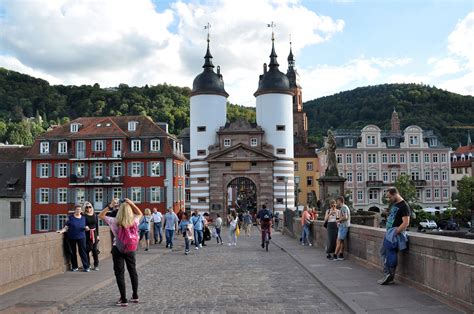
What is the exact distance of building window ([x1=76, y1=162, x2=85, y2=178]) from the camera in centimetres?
5997

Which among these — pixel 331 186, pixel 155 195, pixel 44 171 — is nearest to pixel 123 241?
pixel 331 186

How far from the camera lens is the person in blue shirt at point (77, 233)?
1391cm

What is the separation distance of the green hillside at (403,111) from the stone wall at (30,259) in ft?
313

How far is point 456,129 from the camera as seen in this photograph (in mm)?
115312

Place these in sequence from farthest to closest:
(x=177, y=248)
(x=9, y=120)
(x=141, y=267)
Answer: (x=9, y=120) < (x=177, y=248) < (x=141, y=267)

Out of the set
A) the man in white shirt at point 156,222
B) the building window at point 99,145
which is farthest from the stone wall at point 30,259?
the building window at point 99,145

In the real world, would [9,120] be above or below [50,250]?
above

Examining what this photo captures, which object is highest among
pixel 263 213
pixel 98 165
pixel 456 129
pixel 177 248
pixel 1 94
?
pixel 1 94

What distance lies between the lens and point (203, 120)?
202ft

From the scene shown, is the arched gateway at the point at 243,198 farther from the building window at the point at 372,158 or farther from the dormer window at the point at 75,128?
the dormer window at the point at 75,128

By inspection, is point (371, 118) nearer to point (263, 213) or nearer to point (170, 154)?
point (170, 154)

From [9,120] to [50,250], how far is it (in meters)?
138

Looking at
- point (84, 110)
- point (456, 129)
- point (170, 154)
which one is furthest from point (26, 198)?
point (456, 129)

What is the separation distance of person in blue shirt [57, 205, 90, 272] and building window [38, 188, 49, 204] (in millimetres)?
47854
